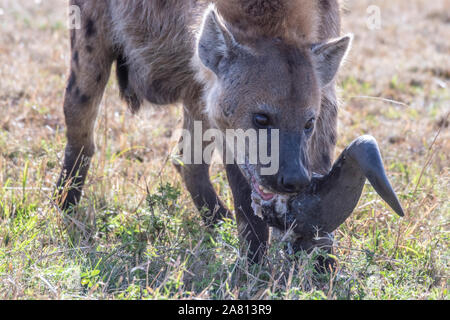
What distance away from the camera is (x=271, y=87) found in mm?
2869

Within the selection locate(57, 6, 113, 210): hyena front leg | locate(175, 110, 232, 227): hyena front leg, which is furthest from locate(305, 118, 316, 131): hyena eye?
locate(57, 6, 113, 210): hyena front leg

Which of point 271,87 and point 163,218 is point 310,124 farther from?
point 163,218

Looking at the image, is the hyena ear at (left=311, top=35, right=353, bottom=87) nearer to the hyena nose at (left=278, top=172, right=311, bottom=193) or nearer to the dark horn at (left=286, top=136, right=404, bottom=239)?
the dark horn at (left=286, top=136, right=404, bottom=239)

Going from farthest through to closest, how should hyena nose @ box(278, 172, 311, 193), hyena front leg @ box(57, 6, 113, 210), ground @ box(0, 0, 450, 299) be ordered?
hyena front leg @ box(57, 6, 113, 210) → ground @ box(0, 0, 450, 299) → hyena nose @ box(278, 172, 311, 193)

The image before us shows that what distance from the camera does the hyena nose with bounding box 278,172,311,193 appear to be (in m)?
2.74

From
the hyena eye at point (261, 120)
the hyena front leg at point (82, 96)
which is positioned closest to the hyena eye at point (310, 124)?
the hyena eye at point (261, 120)

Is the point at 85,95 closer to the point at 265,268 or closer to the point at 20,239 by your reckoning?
the point at 20,239

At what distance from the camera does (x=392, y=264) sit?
3.11m

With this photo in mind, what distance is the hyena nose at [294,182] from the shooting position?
274 cm

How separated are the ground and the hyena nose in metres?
0.33

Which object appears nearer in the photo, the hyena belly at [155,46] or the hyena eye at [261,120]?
the hyena eye at [261,120]

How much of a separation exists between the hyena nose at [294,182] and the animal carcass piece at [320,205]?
0.78 ft

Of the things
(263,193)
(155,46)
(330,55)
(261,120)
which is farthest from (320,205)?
(155,46)

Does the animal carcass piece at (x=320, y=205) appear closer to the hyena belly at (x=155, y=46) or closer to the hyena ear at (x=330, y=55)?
the hyena ear at (x=330, y=55)
